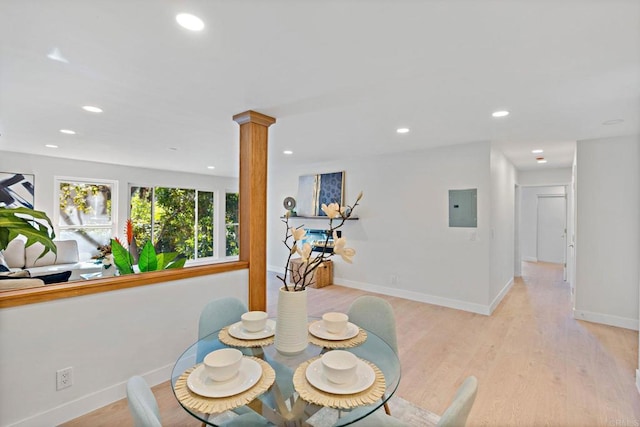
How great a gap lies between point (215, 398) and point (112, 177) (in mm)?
6482

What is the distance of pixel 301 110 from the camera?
2.76 metres

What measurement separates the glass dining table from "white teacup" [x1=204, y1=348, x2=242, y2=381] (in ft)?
0.11

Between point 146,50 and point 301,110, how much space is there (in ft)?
4.35

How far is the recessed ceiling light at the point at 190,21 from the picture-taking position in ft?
4.69

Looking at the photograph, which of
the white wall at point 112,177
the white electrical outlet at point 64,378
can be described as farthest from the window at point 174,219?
the white electrical outlet at point 64,378

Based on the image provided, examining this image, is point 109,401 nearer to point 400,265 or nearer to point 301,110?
point 301,110

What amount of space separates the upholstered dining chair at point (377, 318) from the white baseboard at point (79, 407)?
1641 millimetres

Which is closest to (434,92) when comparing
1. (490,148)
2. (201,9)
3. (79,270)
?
(201,9)

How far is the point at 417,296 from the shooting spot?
448 centimetres

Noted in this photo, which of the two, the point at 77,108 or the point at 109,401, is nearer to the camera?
the point at 109,401

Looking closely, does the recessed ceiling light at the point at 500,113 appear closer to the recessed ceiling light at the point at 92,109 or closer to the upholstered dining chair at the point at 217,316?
the upholstered dining chair at the point at 217,316

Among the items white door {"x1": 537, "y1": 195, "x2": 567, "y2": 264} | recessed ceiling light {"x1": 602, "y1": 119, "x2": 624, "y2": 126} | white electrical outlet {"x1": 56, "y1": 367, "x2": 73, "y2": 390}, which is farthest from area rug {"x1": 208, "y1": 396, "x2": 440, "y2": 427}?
white door {"x1": 537, "y1": 195, "x2": 567, "y2": 264}

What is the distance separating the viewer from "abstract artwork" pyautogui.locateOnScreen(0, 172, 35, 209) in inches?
191

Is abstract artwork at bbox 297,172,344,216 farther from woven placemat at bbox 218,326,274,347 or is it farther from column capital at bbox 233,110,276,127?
woven placemat at bbox 218,326,274,347
